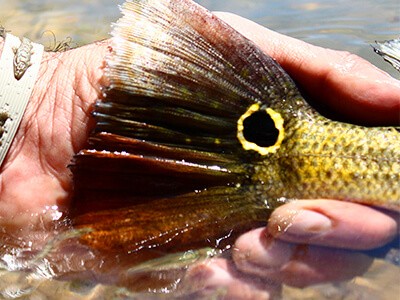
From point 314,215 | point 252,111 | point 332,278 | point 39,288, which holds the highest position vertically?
point 252,111

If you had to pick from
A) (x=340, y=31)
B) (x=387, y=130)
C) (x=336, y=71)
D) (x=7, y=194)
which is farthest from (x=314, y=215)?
(x=340, y=31)

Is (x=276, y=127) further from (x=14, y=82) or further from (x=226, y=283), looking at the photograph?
(x=14, y=82)

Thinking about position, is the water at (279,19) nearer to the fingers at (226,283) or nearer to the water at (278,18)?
the water at (278,18)

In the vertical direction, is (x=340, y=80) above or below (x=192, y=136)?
above

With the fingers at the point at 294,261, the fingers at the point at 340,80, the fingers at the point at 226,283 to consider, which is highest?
the fingers at the point at 340,80

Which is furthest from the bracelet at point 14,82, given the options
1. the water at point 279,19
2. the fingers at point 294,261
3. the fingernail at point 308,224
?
the water at point 279,19

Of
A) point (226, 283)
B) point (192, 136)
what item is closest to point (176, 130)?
point (192, 136)

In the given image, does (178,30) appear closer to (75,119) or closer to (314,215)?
(75,119)
